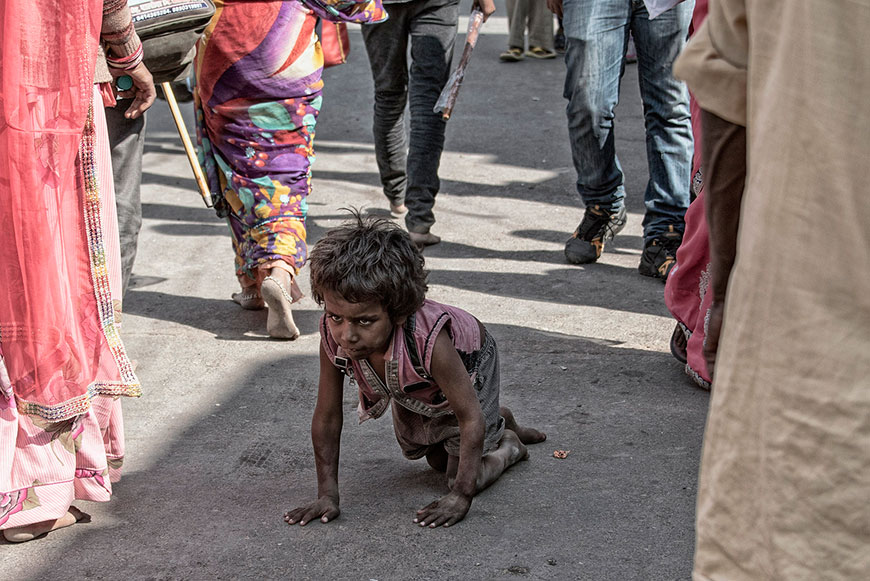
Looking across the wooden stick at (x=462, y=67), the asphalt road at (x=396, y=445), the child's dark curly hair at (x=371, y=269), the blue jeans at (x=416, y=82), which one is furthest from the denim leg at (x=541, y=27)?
the child's dark curly hair at (x=371, y=269)

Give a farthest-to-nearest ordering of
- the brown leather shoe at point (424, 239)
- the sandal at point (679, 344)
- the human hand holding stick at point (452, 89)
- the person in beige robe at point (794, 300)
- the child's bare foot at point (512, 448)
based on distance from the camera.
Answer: the brown leather shoe at point (424, 239)
the human hand holding stick at point (452, 89)
the sandal at point (679, 344)
the child's bare foot at point (512, 448)
the person in beige robe at point (794, 300)

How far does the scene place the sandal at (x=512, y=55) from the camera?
10586mm

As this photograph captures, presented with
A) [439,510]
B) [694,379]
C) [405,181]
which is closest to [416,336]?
[439,510]

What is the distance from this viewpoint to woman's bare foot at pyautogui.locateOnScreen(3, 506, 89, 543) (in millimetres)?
2795

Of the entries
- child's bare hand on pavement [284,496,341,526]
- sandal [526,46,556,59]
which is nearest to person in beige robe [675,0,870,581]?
child's bare hand on pavement [284,496,341,526]

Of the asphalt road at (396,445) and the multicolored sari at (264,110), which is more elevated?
the multicolored sari at (264,110)

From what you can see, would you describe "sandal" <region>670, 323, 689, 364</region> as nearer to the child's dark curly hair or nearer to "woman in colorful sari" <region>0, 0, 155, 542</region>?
the child's dark curly hair

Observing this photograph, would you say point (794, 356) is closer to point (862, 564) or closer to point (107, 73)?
point (862, 564)

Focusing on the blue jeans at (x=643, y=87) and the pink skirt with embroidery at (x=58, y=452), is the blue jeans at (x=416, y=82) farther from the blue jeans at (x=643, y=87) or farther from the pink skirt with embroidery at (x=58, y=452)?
the pink skirt with embroidery at (x=58, y=452)

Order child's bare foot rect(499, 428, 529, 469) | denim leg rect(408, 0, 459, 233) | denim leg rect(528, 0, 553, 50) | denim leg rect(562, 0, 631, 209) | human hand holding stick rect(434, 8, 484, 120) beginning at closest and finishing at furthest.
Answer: child's bare foot rect(499, 428, 529, 469) → denim leg rect(562, 0, 631, 209) → human hand holding stick rect(434, 8, 484, 120) → denim leg rect(408, 0, 459, 233) → denim leg rect(528, 0, 553, 50)

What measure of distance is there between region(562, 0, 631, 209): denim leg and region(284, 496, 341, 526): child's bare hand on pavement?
7.90 feet

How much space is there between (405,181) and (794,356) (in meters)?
4.61

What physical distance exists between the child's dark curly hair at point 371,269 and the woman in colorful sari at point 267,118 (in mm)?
1424

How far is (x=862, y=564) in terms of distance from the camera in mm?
1366
